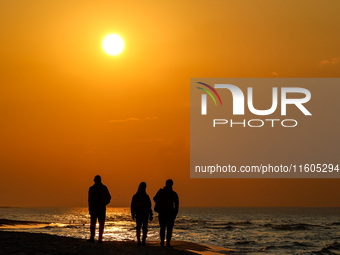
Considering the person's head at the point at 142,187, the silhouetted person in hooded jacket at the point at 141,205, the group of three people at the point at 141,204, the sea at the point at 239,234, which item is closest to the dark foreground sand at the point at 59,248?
the group of three people at the point at 141,204

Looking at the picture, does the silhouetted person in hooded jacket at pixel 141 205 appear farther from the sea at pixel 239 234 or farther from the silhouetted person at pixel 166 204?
the sea at pixel 239 234

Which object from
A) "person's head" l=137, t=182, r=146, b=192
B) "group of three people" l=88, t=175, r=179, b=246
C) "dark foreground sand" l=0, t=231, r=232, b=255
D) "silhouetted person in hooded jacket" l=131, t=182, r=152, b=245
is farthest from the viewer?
"silhouetted person in hooded jacket" l=131, t=182, r=152, b=245

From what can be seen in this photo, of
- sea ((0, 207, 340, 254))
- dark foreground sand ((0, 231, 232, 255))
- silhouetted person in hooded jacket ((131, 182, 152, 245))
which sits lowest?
sea ((0, 207, 340, 254))

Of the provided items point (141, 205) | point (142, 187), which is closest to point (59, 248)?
point (141, 205)

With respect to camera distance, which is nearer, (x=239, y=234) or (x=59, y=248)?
(x=59, y=248)

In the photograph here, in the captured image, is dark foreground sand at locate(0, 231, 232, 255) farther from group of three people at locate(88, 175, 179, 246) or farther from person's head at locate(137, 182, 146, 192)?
person's head at locate(137, 182, 146, 192)

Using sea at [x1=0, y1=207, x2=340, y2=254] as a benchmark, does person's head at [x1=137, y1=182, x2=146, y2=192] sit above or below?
above

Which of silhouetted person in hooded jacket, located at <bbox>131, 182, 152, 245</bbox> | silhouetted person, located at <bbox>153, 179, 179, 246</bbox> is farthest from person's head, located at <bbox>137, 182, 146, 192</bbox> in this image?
silhouetted person, located at <bbox>153, 179, 179, 246</bbox>

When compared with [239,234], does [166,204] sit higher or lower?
higher

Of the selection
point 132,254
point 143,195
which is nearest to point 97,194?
point 143,195

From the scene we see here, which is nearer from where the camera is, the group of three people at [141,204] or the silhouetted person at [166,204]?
the group of three people at [141,204]

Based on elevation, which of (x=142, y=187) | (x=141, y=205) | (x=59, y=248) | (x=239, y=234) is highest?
(x=142, y=187)

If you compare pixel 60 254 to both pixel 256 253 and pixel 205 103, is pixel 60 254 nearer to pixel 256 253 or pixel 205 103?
pixel 256 253

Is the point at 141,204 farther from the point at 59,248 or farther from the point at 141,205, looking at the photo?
the point at 59,248
